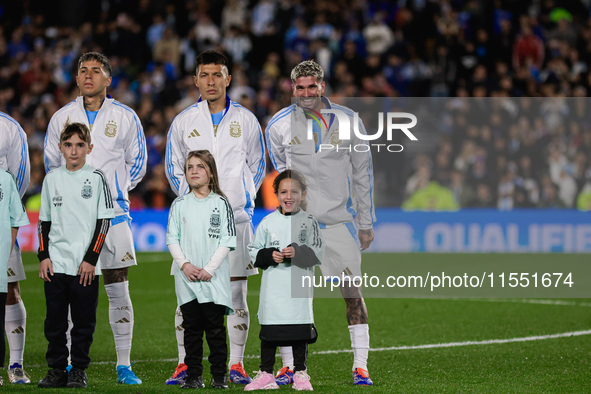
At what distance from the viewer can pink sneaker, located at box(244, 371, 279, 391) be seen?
6.24 meters

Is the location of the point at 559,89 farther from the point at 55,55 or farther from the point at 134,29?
the point at 55,55

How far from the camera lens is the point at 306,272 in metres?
6.33

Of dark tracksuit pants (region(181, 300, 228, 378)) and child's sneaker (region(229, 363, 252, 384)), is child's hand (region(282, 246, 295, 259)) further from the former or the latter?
child's sneaker (region(229, 363, 252, 384))

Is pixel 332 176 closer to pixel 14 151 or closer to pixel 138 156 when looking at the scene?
pixel 138 156

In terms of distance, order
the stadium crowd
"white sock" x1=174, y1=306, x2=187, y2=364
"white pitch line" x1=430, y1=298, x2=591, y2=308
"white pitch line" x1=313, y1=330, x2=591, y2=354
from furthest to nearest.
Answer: the stadium crowd → "white pitch line" x1=430, y1=298, x2=591, y2=308 → "white pitch line" x1=313, y1=330, x2=591, y2=354 → "white sock" x1=174, y1=306, x2=187, y2=364

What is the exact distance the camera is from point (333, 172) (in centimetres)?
683

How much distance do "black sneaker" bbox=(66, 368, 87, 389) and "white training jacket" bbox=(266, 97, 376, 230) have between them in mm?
1957

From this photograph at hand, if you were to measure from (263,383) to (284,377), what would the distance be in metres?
0.40

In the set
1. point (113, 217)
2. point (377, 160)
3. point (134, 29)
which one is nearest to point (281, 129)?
point (113, 217)

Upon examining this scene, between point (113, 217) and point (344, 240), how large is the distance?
1.65 m

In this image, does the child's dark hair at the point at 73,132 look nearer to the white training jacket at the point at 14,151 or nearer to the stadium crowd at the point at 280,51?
the white training jacket at the point at 14,151

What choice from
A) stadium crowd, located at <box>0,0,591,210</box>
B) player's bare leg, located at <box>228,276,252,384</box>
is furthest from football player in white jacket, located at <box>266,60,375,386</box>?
stadium crowd, located at <box>0,0,591,210</box>

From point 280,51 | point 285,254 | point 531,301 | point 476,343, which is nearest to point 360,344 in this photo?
point 285,254

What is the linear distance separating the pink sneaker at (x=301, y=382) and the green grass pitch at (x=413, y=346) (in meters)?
0.12
